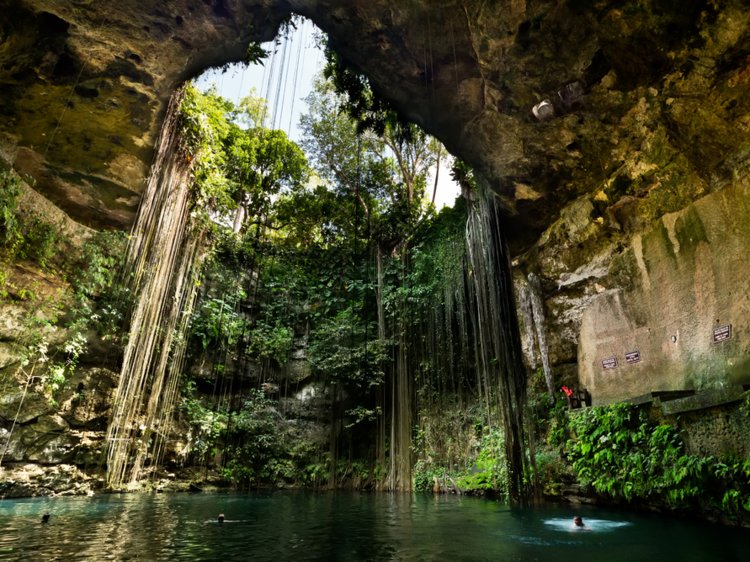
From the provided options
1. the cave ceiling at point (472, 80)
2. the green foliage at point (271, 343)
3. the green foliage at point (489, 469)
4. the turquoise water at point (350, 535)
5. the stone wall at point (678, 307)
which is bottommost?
the turquoise water at point (350, 535)

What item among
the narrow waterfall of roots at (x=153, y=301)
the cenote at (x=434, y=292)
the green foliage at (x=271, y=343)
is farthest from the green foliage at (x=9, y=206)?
the green foliage at (x=271, y=343)

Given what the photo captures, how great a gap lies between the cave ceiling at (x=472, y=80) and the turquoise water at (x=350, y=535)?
12.8ft

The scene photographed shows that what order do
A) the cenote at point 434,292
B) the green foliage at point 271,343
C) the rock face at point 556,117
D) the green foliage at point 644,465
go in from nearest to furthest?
the green foliage at point 644,465 → the cenote at point 434,292 → the rock face at point 556,117 → the green foliage at point 271,343

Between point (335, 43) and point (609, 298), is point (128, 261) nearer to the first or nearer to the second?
point (335, 43)

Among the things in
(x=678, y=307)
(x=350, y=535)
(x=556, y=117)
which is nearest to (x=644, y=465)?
(x=678, y=307)

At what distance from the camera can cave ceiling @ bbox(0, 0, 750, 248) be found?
4855mm

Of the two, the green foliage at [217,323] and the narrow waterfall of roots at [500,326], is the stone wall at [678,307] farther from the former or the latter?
the green foliage at [217,323]

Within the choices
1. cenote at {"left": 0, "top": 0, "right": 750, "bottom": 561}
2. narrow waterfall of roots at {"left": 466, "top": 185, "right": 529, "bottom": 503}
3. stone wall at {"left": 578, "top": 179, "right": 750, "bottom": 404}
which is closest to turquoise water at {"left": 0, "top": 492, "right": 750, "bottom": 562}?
cenote at {"left": 0, "top": 0, "right": 750, "bottom": 561}

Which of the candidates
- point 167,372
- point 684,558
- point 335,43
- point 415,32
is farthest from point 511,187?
point 167,372

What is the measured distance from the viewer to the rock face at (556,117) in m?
4.71

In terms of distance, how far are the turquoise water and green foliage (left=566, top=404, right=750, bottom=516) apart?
0.86 feet

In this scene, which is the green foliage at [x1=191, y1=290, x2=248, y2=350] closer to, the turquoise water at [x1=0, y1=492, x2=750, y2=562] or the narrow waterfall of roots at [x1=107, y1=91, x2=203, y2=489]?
the narrow waterfall of roots at [x1=107, y1=91, x2=203, y2=489]

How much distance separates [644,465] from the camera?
4.72 metres

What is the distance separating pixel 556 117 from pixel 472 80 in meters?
1.33
